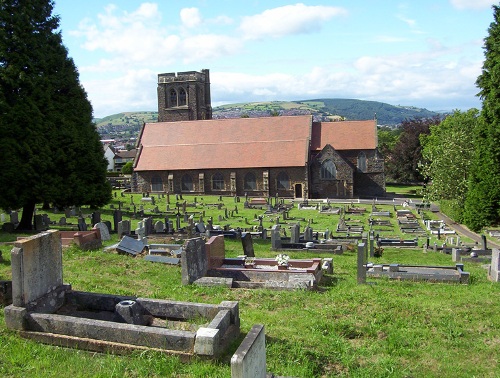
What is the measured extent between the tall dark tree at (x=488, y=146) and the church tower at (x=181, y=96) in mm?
43993

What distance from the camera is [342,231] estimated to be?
28.4 meters

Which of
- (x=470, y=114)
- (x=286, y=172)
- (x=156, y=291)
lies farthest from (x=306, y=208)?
(x=156, y=291)

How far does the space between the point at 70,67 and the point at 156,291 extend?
1554 cm

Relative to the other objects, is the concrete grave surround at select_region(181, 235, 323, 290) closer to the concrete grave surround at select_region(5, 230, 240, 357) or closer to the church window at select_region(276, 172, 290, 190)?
the concrete grave surround at select_region(5, 230, 240, 357)

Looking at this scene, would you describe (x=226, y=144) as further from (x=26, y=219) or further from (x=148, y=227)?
(x=26, y=219)

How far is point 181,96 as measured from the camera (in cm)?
6275

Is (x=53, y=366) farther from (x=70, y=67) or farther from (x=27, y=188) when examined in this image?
(x=70, y=67)

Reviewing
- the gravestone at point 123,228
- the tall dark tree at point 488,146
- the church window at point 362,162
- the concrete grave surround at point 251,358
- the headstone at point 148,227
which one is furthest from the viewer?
the church window at point 362,162

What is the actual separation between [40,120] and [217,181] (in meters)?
30.2

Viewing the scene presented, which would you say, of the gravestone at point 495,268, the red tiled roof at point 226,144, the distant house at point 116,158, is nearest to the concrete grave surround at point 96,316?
the gravestone at point 495,268

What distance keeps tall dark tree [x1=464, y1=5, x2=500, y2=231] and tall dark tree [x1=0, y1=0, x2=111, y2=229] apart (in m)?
17.0

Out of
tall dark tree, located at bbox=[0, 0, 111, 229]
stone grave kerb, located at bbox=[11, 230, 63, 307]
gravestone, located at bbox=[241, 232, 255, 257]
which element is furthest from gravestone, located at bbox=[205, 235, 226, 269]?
tall dark tree, located at bbox=[0, 0, 111, 229]

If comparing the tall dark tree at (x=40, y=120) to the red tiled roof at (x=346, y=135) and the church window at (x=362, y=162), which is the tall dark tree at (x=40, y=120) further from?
the church window at (x=362, y=162)

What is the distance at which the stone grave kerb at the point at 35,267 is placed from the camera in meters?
7.41
